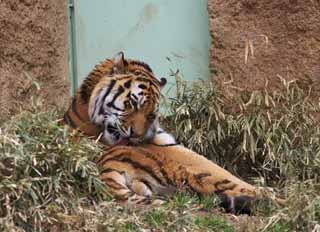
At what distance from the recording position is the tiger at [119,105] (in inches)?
267

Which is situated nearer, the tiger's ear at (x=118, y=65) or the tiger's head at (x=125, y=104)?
the tiger's head at (x=125, y=104)

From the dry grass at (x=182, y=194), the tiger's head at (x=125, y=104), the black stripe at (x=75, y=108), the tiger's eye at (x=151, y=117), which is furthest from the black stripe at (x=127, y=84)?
the dry grass at (x=182, y=194)

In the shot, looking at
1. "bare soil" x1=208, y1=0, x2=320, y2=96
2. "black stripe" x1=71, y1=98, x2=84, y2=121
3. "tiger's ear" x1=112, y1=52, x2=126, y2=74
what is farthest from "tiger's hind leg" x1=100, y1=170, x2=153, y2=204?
"bare soil" x1=208, y1=0, x2=320, y2=96

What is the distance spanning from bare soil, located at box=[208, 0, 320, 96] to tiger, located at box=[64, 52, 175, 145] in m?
0.80

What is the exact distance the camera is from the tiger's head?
679 centimetres

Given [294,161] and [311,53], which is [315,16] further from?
[294,161]

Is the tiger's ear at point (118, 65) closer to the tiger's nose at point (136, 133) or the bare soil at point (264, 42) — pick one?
the tiger's nose at point (136, 133)

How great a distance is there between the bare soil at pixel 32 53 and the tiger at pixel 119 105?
0.36 meters

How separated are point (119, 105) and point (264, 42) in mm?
1334

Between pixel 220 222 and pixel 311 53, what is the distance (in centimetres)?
203

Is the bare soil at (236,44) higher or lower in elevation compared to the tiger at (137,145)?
higher

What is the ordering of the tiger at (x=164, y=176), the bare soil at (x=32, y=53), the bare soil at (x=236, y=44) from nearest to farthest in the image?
the tiger at (x=164, y=176)
the bare soil at (x=32, y=53)
the bare soil at (x=236, y=44)

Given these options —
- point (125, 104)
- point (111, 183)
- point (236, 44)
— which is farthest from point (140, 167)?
point (236, 44)

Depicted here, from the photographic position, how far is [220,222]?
19.5ft
